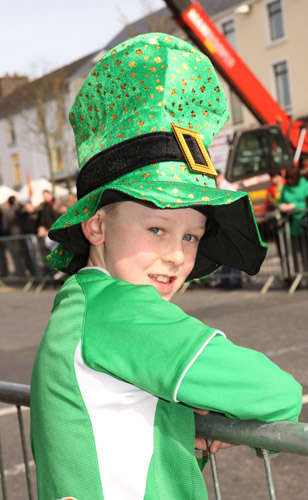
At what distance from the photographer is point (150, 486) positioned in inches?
61.2

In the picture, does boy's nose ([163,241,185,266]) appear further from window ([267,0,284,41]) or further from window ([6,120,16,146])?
window ([6,120,16,146])

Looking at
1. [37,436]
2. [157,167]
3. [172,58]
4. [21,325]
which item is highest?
A: [172,58]

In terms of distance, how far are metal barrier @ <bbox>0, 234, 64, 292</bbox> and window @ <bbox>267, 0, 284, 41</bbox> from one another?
20.6 m

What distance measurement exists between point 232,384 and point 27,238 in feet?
49.7

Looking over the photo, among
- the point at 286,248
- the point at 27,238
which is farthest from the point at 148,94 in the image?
the point at 27,238

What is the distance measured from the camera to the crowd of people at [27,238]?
53.6ft

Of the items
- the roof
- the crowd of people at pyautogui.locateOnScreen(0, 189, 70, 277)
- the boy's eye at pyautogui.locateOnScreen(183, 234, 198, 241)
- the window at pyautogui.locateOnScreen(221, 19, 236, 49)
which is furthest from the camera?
the roof

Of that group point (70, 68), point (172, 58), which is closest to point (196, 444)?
point (172, 58)

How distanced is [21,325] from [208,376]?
1015 cm

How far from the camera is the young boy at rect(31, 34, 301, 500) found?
149 cm

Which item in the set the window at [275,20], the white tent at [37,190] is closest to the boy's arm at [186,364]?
the white tent at [37,190]

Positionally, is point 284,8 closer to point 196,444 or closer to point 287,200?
point 287,200

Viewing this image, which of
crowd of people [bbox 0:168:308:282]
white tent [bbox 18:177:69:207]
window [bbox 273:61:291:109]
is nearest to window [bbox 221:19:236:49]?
window [bbox 273:61:291:109]

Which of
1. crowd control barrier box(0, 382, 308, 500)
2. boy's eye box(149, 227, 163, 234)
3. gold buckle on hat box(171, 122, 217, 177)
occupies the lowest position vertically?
crowd control barrier box(0, 382, 308, 500)
